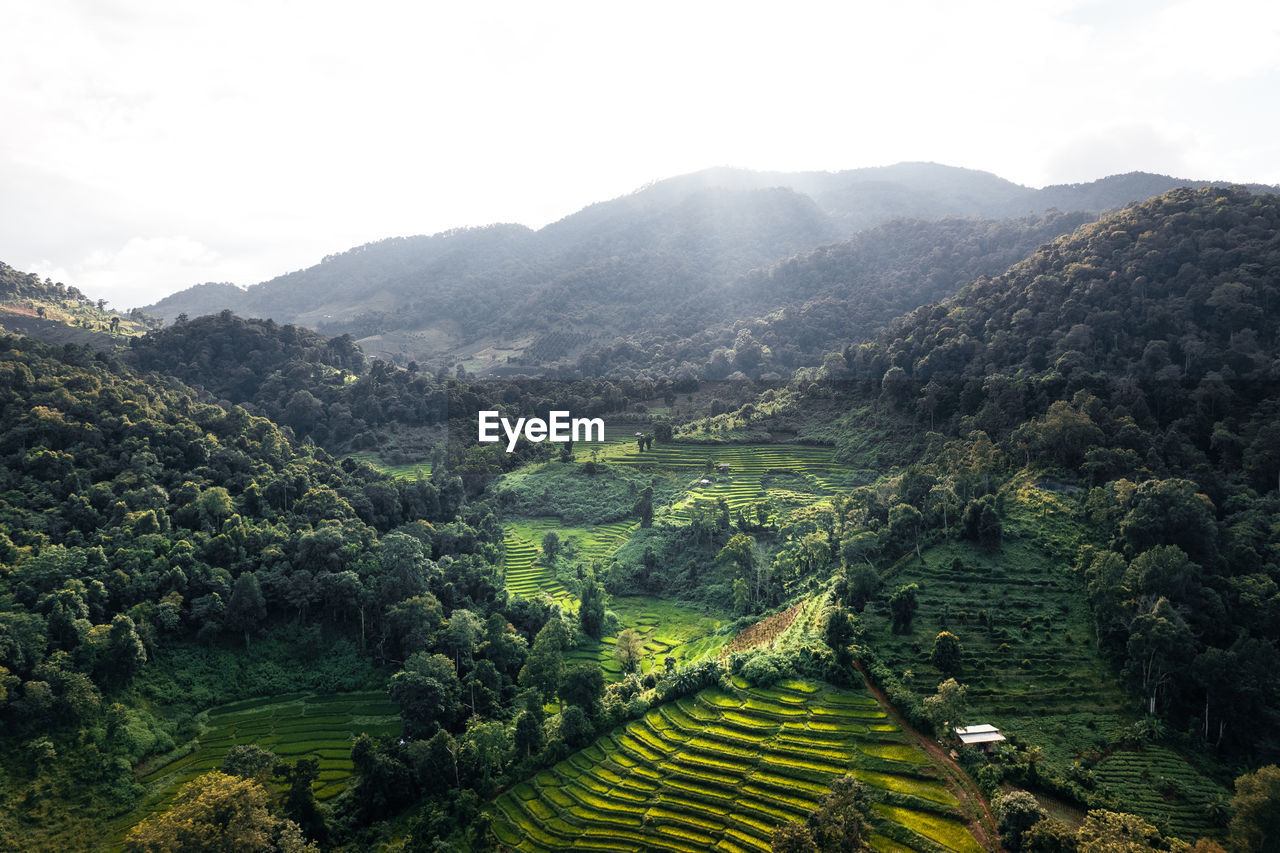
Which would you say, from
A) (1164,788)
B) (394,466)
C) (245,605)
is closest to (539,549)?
(394,466)

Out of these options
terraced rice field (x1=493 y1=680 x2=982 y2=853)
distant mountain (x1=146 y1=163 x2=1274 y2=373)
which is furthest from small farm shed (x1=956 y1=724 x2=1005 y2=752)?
distant mountain (x1=146 y1=163 x2=1274 y2=373)

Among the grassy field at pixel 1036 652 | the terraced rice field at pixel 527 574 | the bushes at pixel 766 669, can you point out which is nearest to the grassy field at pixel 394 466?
the terraced rice field at pixel 527 574

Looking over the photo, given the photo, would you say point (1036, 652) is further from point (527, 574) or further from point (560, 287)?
point (560, 287)

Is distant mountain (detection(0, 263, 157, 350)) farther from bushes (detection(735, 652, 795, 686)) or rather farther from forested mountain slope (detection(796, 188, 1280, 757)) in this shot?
forested mountain slope (detection(796, 188, 1280, 757))

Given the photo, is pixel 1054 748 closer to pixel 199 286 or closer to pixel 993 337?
pixel 993 337

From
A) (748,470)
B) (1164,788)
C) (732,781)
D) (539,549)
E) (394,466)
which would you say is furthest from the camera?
(394,466)

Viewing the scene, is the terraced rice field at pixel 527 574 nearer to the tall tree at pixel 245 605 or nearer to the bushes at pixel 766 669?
the tall tree at pixel 245 605

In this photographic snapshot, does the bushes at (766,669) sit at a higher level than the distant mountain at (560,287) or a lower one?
lower
